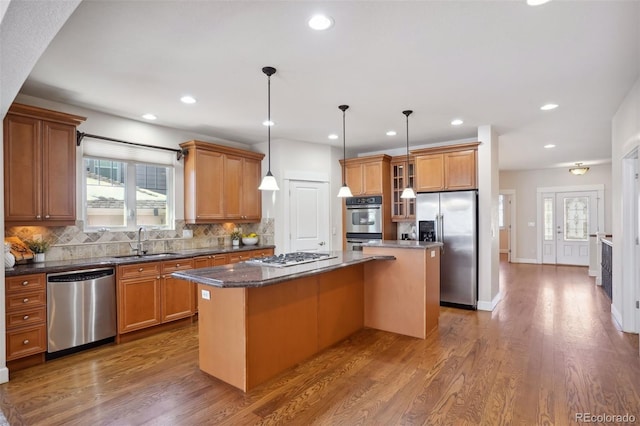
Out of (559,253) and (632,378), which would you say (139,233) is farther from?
(559,253)

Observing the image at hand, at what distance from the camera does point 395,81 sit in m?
3.29

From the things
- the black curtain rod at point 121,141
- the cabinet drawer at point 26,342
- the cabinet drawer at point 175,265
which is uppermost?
the black curtain rod at point 121,141

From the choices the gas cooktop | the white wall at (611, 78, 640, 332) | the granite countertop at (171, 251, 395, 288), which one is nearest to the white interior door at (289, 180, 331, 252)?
the gas cooktop

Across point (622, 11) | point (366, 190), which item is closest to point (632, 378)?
point (622, 11)

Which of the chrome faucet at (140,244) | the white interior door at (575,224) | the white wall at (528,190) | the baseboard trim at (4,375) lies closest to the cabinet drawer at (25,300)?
the baseboard trim at (4,375)

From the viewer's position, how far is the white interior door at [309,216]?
5805mm

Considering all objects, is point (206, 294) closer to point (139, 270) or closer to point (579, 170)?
point (139, 270)

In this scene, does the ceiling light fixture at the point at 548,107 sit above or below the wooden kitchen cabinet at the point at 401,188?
above

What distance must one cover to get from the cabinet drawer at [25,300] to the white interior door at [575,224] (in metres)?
10.6

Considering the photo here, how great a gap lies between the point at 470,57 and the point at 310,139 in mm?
3306

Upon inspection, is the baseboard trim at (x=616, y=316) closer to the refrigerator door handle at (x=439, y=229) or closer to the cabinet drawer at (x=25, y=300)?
the refrigerator door handle at (x=439, y=229)

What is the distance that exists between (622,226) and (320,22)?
4006 millimetres

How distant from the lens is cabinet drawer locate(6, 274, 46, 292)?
3.02 m

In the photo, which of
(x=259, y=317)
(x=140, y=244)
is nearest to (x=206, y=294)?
(x=259, y=317)
